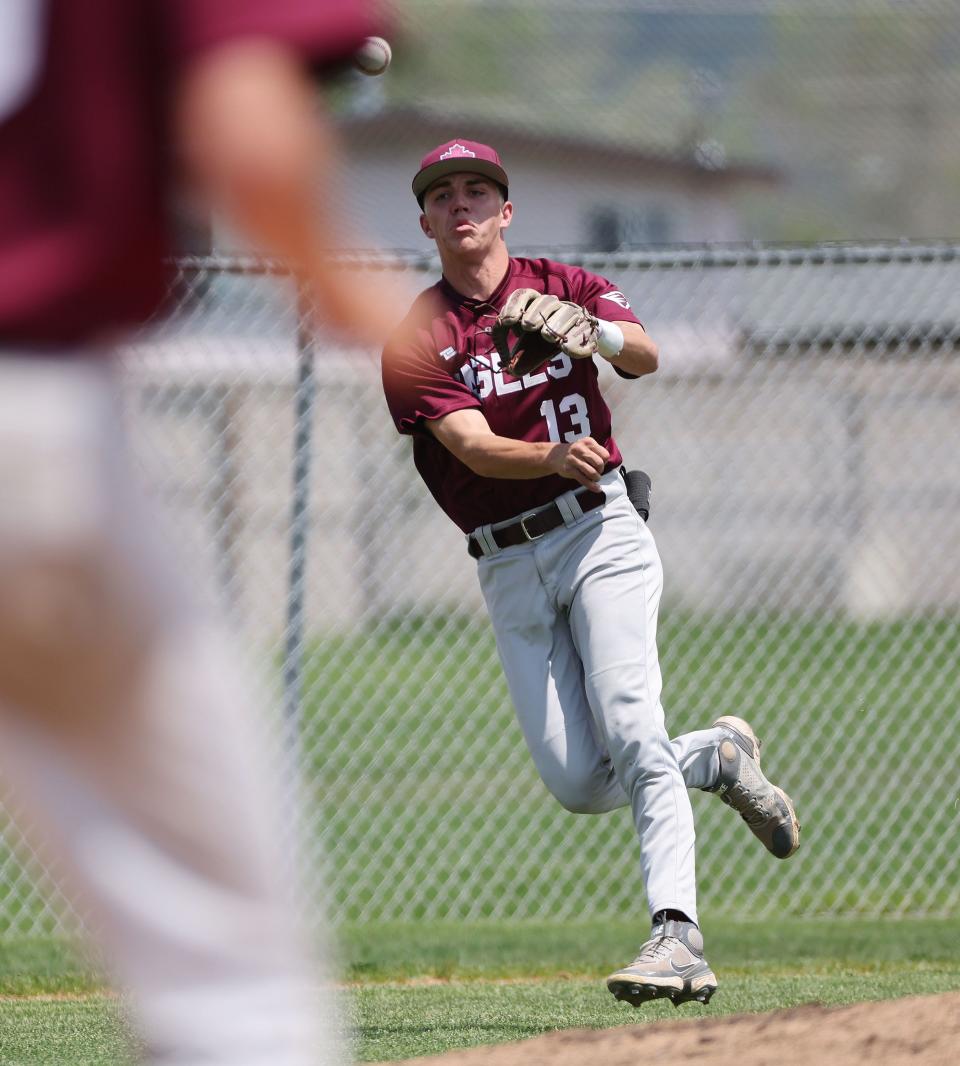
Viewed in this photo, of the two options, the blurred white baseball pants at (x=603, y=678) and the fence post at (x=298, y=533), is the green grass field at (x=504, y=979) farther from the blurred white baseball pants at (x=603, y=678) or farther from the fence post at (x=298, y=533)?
the fence post at (x=298, y=533)

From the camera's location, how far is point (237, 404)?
11.6 meters

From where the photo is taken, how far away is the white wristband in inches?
175

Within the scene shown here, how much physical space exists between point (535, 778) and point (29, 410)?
838cm

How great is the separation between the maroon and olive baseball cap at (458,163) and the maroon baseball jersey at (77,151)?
2.94 m

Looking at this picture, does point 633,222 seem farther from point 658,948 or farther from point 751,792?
point 658,948

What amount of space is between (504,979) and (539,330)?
8.32 ft

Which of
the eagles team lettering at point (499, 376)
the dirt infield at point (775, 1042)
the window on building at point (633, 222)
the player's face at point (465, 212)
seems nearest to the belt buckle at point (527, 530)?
the eagles team lettering at point (499, 376)

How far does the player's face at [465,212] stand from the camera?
4727mm

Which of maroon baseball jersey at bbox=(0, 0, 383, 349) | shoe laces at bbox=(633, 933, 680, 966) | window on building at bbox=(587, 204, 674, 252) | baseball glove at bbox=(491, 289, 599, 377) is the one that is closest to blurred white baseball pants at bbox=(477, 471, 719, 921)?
shoe laces at bbox=(633, 933, 680, 966)

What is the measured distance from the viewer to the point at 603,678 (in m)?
4.50

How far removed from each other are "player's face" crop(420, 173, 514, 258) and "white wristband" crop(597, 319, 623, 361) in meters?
0.45

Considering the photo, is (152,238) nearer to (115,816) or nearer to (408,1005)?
(115,816)

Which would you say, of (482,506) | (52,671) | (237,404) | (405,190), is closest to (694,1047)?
(482,506)

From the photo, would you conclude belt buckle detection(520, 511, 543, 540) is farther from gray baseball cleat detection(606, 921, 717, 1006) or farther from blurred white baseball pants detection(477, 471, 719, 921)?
gray baseball cleat detection(606, 921, 717, 1006)
